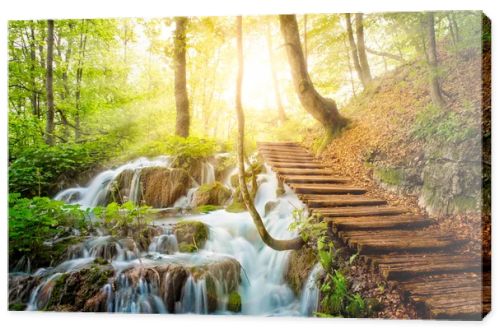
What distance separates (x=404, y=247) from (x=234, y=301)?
1.45 meters

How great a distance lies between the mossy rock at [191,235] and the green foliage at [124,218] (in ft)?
1.02

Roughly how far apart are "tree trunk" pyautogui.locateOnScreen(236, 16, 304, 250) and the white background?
36 cm

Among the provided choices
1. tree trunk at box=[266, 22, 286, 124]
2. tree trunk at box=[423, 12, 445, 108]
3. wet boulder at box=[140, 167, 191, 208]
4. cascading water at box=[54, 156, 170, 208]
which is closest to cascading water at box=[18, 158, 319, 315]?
wet boulder at box=[140, 167, 191, 208]

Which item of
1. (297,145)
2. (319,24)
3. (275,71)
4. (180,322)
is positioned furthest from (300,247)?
(319,24)

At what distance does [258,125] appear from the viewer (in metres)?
4.20

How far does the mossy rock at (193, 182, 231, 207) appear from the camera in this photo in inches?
164

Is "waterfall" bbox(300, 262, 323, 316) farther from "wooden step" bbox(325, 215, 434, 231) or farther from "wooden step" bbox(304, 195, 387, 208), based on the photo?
"wooden step" bbox(304, 195, 387, 208)

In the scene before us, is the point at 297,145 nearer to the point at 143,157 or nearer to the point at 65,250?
the point at 143,157

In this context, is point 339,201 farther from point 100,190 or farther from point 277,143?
point 100,190

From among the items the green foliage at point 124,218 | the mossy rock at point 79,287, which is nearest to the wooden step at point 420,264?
the green foliage at point 124,218

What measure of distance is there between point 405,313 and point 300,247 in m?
0.95

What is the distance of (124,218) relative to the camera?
419 centimetres

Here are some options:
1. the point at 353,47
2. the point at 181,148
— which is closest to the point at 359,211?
the point at 353,47

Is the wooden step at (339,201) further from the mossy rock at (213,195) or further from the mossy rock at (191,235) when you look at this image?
the mossy rock at (191,235)
